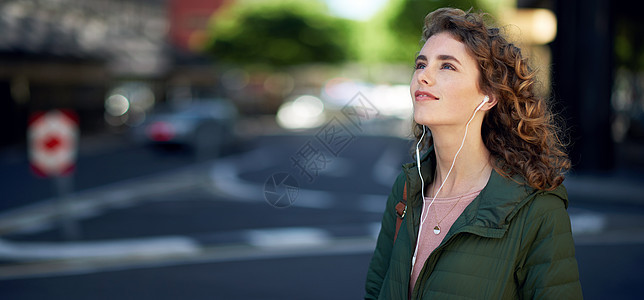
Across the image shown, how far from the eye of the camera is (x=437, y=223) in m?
2.28

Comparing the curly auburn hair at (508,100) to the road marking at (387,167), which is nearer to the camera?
the curly auburn hair at (508,100)

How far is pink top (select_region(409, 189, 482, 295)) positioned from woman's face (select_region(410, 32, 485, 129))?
0.87ft

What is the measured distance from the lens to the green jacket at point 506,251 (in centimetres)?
200

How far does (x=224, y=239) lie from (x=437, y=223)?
6.57 metres

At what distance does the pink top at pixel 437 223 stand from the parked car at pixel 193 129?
18.6 metres

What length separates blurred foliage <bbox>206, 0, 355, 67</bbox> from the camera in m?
40.0

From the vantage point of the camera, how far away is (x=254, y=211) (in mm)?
10914

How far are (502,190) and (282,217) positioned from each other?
825 centimetres

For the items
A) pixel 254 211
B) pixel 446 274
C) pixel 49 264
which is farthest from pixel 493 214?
pixel 254 211

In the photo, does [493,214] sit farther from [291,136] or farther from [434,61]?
[291,136]

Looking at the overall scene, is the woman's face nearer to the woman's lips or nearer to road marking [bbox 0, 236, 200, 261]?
the woman's lips

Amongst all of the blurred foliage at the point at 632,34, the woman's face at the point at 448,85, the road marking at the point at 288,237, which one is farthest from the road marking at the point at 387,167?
the woman's face at the point at 448,85

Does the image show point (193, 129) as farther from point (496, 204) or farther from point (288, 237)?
point (496, 204)

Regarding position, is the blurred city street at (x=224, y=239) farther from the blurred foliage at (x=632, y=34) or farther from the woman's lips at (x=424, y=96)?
the blurred foliage at (x=632, y=34)
